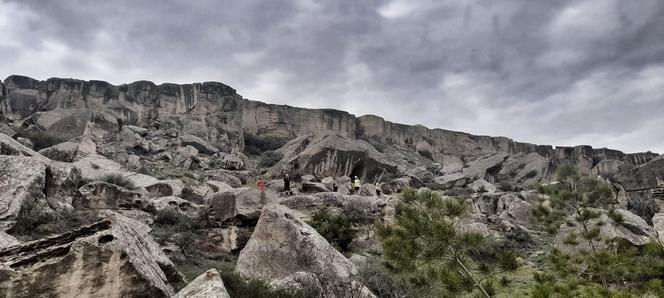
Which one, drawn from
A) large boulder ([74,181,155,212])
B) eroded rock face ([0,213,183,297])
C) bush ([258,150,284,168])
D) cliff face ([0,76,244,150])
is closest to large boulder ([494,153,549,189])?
bush ([258,150,284,168])

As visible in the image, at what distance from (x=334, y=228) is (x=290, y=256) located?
5.11m

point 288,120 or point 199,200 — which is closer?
point 199,200

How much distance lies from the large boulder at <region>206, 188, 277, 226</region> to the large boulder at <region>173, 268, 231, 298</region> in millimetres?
8428

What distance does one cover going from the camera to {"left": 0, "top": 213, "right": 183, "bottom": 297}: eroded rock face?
4.43 m

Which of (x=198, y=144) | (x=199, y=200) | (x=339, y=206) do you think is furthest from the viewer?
(x=198, y=144)

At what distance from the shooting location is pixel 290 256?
309 inches

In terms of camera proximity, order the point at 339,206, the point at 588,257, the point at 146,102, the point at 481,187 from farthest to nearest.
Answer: the point at 146,102 → the point at 481,187 → the point at 339,206 → the point at 588,257

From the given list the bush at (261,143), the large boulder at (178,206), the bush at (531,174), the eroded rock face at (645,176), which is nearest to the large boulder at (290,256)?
the large boulder at (178,206)

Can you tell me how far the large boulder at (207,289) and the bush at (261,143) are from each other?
47.1 metres

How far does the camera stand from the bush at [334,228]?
12.6 metres

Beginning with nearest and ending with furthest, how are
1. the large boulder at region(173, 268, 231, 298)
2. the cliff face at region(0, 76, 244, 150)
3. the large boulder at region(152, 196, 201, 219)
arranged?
the large boulder at region(173, 268, 231, 298) → the large boulder at region(152, 196, 201, 219) → the cliff face at region(0, 76, 244, 150)

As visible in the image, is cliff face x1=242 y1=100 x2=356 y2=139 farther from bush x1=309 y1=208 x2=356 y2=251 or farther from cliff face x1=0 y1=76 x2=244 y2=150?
bush x1=309 y1=208 x2=356 y2=251

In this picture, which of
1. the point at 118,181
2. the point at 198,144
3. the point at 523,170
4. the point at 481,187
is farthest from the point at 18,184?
the point at 523,170

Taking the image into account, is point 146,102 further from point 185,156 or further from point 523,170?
point 523,170
